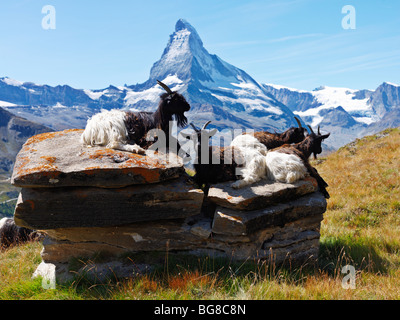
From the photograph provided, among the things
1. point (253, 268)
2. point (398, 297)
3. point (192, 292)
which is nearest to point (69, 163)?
point (192, 292)

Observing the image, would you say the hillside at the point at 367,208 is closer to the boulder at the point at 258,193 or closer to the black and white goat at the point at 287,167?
the black and white goat at the point at 287,167

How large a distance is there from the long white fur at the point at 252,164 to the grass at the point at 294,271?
5.61 ft

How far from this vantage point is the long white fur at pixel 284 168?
6918mm

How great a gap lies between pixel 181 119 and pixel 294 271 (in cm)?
441

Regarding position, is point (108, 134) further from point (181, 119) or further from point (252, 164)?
point (252, 164)

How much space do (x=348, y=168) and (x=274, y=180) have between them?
8.66 m

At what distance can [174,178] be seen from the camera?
6.62 metres

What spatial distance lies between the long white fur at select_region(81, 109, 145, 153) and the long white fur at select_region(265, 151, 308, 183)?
291 centimetres

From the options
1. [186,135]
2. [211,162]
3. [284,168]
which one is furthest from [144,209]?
[284,168]

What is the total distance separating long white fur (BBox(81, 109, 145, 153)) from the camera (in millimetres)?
6812

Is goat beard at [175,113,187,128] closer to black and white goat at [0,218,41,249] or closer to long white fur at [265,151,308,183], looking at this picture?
long white fur at [265,151,308,183]

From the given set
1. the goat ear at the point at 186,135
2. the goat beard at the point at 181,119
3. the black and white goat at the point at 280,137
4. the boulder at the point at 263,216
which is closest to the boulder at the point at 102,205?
the boulder at the point at 263,216

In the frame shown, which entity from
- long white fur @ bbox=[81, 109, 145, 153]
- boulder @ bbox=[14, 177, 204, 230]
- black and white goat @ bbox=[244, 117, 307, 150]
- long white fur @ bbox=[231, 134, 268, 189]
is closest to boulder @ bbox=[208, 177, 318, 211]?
long white fur @ bbox=[231, 134, 268, 189]

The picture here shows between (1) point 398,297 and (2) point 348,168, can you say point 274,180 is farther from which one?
(2) point 348,168
